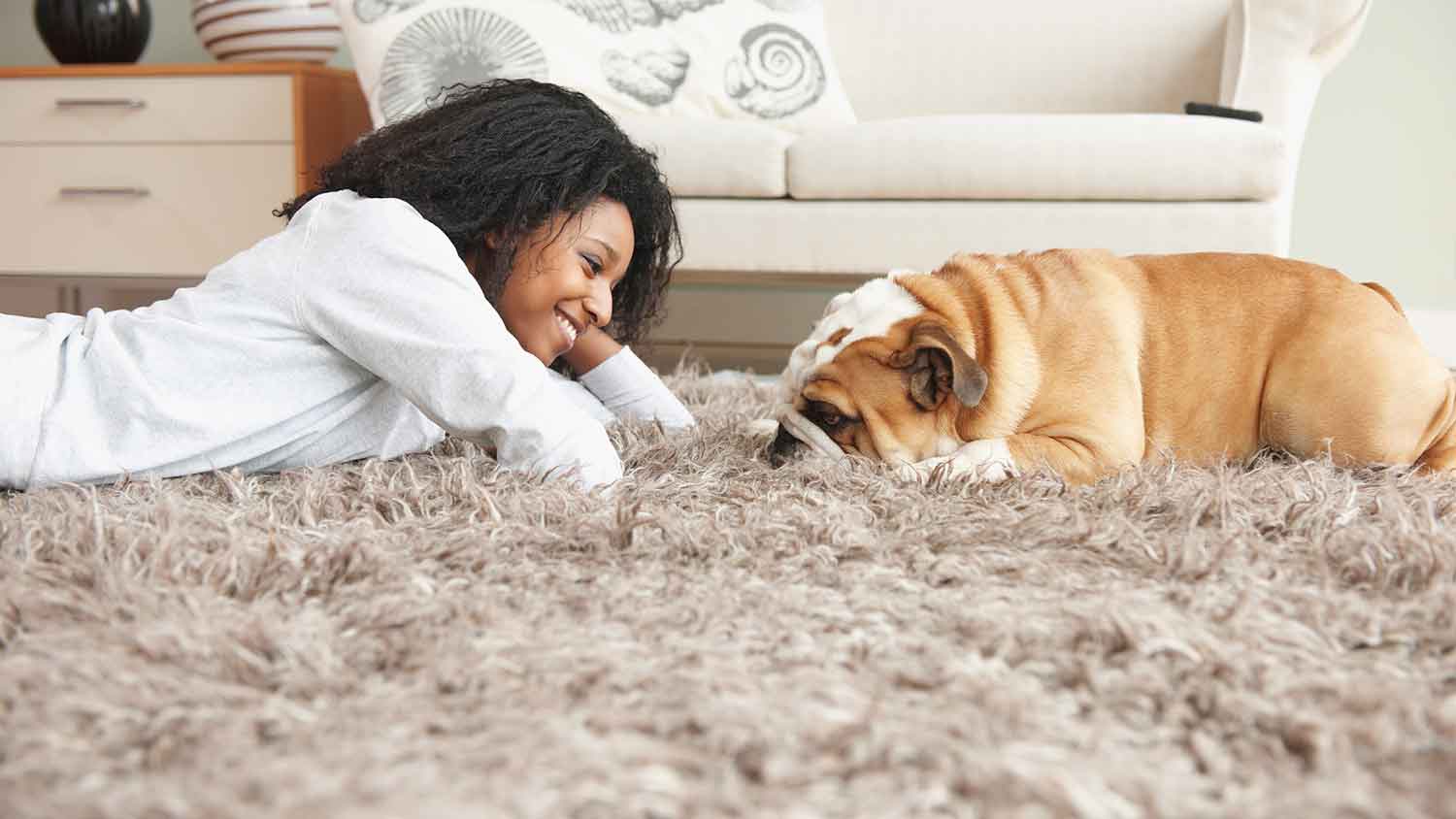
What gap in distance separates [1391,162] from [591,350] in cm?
308

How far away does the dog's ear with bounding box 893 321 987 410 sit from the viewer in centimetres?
140

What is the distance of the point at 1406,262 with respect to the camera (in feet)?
12.9

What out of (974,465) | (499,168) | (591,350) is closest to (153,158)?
(591,350)

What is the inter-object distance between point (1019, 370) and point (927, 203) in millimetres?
1294

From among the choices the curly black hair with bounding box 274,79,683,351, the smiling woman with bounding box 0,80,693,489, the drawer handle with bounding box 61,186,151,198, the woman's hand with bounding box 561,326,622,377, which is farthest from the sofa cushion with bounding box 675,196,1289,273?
the drawer handle with bounding box 61,186,151,198

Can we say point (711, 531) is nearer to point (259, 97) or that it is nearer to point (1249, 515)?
point (1249, 515)


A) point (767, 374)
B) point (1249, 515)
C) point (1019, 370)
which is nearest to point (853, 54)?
point (767, 374)

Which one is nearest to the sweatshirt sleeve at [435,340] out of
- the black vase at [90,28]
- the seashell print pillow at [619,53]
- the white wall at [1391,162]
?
the seashell print pillow at [619,53]

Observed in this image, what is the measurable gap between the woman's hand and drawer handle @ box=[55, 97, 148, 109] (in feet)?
7.41

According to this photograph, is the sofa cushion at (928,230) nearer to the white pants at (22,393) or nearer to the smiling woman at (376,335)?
the smiling woman at (376,335)

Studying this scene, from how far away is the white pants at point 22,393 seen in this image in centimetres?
133

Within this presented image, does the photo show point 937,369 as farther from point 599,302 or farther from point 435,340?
point 435,340

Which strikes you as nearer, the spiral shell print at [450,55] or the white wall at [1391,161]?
the spiral shell print at [450,55]

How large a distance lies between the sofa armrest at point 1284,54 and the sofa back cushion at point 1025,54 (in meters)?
0.37
